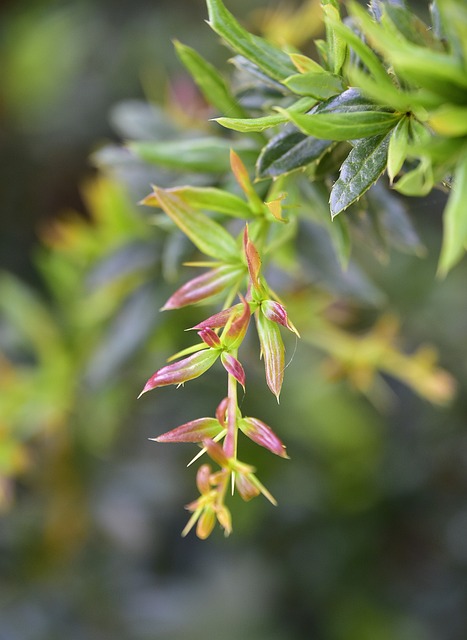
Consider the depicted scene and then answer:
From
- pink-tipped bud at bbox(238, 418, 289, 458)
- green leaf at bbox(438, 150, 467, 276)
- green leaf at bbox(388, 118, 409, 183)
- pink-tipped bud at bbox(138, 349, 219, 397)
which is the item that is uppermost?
green leaf at bbox(438, 150, 467, 276)

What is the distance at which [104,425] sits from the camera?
4.22ft

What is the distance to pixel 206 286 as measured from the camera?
52cm

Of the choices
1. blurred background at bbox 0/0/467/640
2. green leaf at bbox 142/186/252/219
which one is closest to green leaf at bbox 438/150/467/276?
green leaf at bbox 142/186/252/219

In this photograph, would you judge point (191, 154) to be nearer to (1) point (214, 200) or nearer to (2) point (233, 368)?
(1) point (214, 200)

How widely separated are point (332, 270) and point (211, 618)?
1.04 metres

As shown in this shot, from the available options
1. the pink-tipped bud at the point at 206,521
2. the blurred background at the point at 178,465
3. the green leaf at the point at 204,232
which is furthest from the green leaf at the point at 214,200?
the blurred background at the point at 178,465

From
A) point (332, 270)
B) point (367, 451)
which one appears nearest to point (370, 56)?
point (332, 270)

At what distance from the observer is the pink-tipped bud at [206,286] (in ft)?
1.70

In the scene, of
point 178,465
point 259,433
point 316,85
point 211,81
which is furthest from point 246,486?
point 178,465

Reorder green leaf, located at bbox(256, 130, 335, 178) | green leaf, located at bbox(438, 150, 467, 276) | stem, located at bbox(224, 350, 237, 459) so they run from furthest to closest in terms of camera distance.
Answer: green leaf, located at bbox(256, 130, 335, 178)
stem, located at bbox(224, 350, 237, 459)
green leaf, located at bbox(438, 150, 467, 276)

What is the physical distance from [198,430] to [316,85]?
23 centimetres

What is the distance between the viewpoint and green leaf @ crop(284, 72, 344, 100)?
47 centimetres

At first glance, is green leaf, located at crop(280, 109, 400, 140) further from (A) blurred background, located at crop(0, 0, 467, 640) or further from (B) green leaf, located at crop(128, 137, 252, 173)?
(A) blurred background, located at crop(0, 0, 467, 640)

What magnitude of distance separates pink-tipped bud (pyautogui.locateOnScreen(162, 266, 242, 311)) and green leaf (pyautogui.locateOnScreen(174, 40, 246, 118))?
0.17 metres
